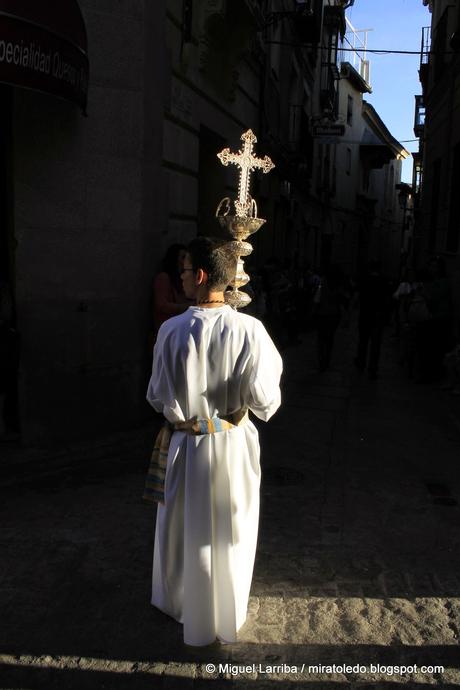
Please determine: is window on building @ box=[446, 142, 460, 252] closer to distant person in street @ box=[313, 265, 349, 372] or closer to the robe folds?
distant person in street @ box=[313, 265, 349, 372]

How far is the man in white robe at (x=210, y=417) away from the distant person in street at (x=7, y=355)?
302cm

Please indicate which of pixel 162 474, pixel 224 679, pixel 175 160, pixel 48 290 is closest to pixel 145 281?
pixel 48 290

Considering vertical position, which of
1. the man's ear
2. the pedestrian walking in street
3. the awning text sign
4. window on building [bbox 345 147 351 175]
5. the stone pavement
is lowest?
the stone pavement

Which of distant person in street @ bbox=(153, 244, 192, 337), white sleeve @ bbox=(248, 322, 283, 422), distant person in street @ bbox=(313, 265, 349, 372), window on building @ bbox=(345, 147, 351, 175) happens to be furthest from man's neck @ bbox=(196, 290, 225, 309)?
window on building @ bbox=(345, 147, 351, 175)

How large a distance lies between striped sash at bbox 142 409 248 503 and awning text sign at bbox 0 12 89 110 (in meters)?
2.95

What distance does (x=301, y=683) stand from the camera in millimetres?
3211

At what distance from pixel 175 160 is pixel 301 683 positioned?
610cm

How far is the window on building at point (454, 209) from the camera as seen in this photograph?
44.3 feet

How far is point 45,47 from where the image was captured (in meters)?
5.30

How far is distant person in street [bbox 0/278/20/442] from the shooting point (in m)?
6.13

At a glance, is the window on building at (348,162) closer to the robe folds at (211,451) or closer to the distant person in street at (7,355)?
the distant person in street at (7,355)

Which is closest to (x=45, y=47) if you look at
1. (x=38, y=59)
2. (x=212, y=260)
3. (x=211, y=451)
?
(x=38, y=59)

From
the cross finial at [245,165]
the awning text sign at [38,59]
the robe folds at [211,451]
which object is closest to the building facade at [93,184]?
Answer: the awning text sign at [38,59]

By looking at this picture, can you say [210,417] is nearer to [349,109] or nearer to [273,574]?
[273,574]
